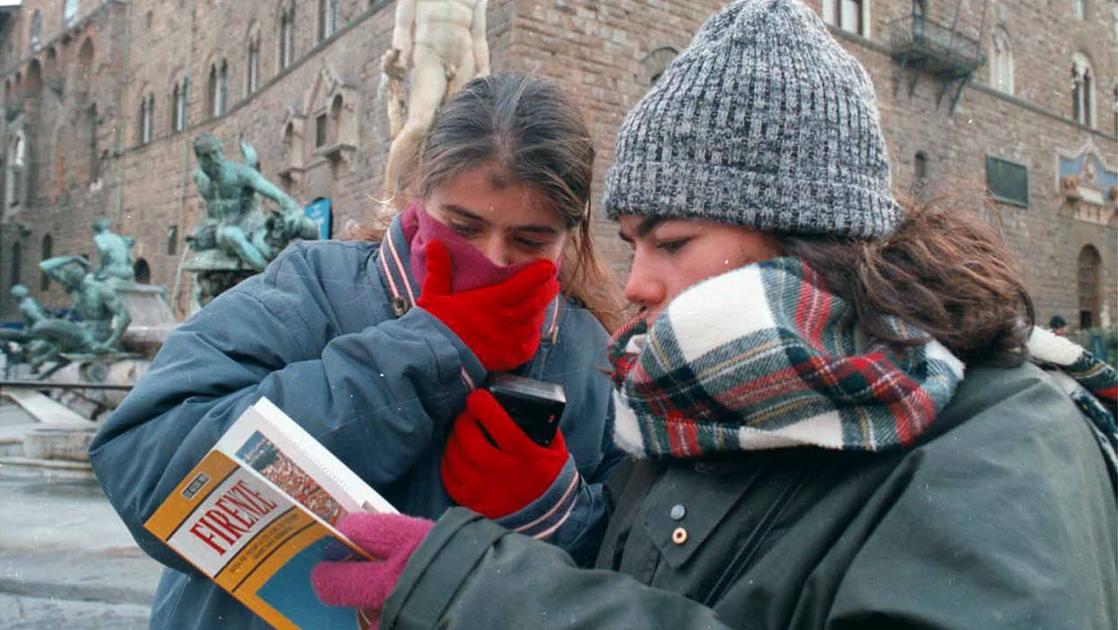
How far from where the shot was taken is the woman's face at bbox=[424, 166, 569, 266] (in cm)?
154

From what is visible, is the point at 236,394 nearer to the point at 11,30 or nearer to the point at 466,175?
the point at 466,175

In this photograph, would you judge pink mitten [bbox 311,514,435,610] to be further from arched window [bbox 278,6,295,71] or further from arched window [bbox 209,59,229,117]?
arched window [bbox 209,59,229,117]

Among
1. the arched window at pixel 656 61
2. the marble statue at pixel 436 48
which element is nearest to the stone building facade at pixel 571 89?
the arched window at pixel 656 61

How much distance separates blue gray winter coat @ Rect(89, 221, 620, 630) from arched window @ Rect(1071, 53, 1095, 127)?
25496mm

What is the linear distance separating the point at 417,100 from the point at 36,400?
5.62 m

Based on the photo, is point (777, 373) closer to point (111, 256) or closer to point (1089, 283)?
point (111, 256)

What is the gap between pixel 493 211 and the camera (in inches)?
61.1

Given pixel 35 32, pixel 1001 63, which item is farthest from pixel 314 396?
pixel 35 32

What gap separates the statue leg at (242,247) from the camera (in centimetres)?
864

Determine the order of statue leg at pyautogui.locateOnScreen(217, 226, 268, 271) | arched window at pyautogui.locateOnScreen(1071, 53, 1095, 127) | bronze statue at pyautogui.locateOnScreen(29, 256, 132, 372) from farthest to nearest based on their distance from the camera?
arched window at pyautogui.locateOnScreen(1071, 53, 1095, 127) → bronze statue at pyautogui.locateOnScreen(29, 256, 132, 372) → statue leg at pyautogui.locateOnScreen(217, 226, 268, 271)

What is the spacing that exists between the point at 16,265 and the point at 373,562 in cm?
4551

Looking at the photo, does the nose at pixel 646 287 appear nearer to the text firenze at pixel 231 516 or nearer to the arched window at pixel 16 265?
the text firenze at pixel 231 516

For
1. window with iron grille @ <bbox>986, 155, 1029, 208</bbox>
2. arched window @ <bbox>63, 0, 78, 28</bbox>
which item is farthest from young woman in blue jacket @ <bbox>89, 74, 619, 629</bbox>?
arched window @ <bbox>63, 0, 78, 28</bbox>

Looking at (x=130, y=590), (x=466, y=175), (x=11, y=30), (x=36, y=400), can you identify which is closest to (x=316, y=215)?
(x=36, y=400)
